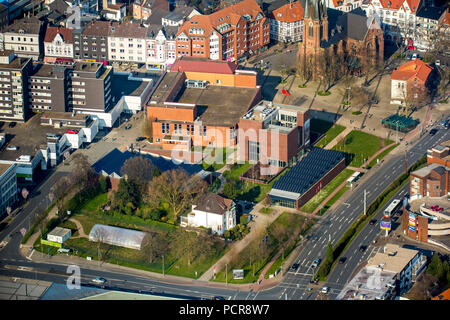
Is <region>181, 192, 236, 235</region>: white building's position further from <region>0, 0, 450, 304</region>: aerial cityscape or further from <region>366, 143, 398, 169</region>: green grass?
<region>366, 143, 398, 169</region>: green grass

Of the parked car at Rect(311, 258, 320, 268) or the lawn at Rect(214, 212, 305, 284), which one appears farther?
the parked car at Rect(311, 258, 320, 268)

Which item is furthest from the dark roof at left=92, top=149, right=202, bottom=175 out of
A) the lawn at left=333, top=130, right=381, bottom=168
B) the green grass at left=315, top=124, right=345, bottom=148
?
the lawn at left=333, top=130, right=381, bottom=168

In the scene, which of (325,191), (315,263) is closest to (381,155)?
(325,191)

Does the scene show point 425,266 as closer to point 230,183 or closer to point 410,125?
point 230,183

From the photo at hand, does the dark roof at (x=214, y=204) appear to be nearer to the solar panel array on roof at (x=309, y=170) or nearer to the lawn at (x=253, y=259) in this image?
the lawn at (x=253, y=259)

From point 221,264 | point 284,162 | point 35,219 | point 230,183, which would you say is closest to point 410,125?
point 284,162
